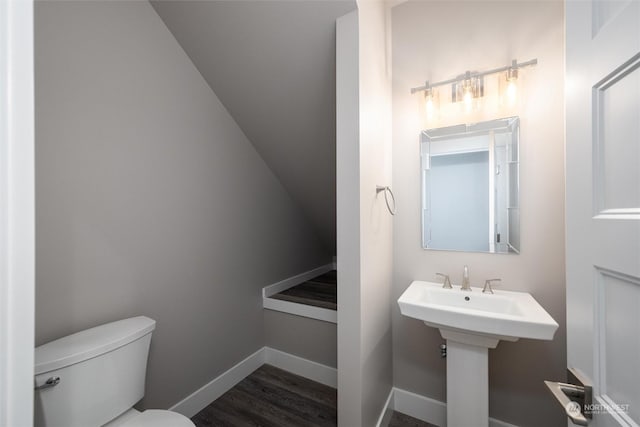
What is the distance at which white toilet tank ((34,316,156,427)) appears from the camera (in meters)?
0.96

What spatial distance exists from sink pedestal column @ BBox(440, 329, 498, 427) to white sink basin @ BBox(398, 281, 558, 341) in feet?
0.33

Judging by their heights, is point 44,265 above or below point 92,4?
below

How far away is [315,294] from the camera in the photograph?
2.29m

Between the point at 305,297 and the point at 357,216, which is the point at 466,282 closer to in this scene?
the point at 357,216

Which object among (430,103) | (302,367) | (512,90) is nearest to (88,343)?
(302,367)

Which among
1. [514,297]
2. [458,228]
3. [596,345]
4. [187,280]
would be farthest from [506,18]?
[187,280]

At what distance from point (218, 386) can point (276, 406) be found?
1.44 feet

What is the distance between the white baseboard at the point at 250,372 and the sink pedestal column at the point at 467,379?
884 mm

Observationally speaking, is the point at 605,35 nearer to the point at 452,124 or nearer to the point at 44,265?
the point at 452,124

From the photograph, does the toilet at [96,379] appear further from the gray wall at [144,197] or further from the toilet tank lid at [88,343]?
the gray wall at [144,197]

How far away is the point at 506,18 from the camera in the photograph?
1448 mm

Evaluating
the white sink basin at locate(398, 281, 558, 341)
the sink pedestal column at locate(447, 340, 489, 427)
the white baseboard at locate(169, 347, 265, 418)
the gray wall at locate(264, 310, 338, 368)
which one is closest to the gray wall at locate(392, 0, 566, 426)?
the white sink basin at locate(398, 281, 558, 341)

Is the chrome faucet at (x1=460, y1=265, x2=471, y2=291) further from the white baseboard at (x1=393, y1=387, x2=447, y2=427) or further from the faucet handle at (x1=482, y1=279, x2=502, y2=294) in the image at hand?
the white baseboard at (x1=393, y1=387, x2=447, y2=427)

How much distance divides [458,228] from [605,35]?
4.06 ft
